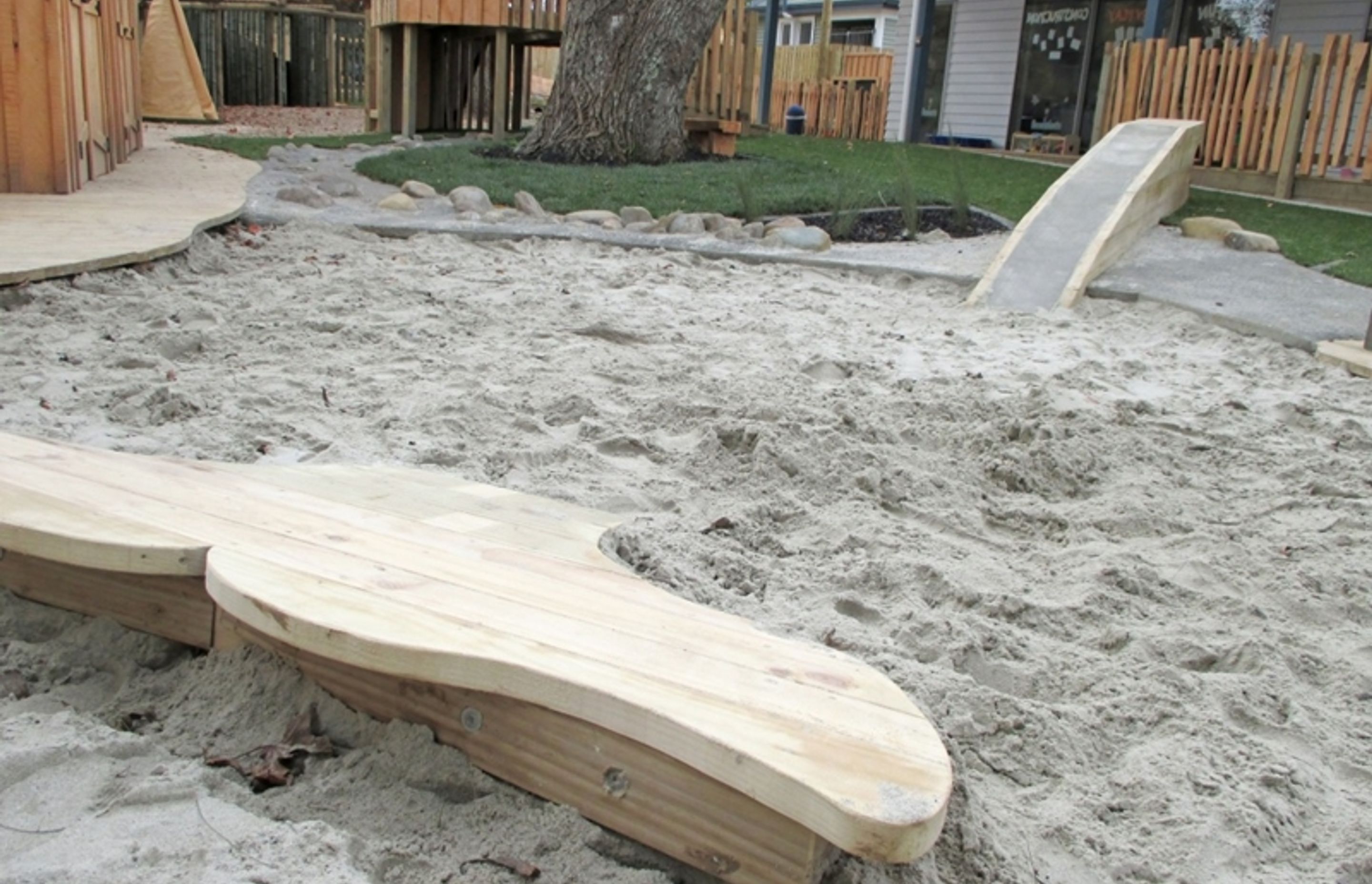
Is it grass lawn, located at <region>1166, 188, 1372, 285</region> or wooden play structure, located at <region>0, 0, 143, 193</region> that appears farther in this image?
grass lawn, located at <region>1166, 188, 1372, 285</region>

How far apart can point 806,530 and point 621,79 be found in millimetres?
7392

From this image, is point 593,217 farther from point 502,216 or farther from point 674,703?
point 674,703

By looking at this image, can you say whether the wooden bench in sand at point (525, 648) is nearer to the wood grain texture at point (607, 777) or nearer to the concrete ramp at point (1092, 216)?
the wood grain texture at point (607, 777)

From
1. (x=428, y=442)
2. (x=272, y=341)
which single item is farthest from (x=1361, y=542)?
(x=272, y=341)

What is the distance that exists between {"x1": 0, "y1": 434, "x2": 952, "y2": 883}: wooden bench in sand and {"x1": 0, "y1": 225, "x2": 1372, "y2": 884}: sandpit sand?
0.19 feet

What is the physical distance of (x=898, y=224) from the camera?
7.33 metres

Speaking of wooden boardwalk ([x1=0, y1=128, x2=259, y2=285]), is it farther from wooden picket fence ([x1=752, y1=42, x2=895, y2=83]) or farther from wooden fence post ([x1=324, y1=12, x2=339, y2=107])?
wooden picket fence ([x1=752, y1=42, x2=895, y2=83])

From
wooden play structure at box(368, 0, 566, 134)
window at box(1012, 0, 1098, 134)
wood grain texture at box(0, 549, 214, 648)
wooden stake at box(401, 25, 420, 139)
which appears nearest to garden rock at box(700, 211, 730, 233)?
wood grain texture at box(0, 549, 214, 648)

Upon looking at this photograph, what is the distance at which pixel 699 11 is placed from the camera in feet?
30.1

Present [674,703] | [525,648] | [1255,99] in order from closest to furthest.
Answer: [674,703] < [525,648] < [1255,99]

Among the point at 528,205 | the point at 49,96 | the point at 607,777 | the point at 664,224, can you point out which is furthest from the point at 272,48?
the point at 607,777

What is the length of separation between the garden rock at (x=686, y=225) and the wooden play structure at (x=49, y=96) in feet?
10.5

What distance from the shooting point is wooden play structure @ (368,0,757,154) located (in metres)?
10.8

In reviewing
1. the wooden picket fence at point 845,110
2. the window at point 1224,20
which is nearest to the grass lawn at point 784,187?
the window at point 1224,20
